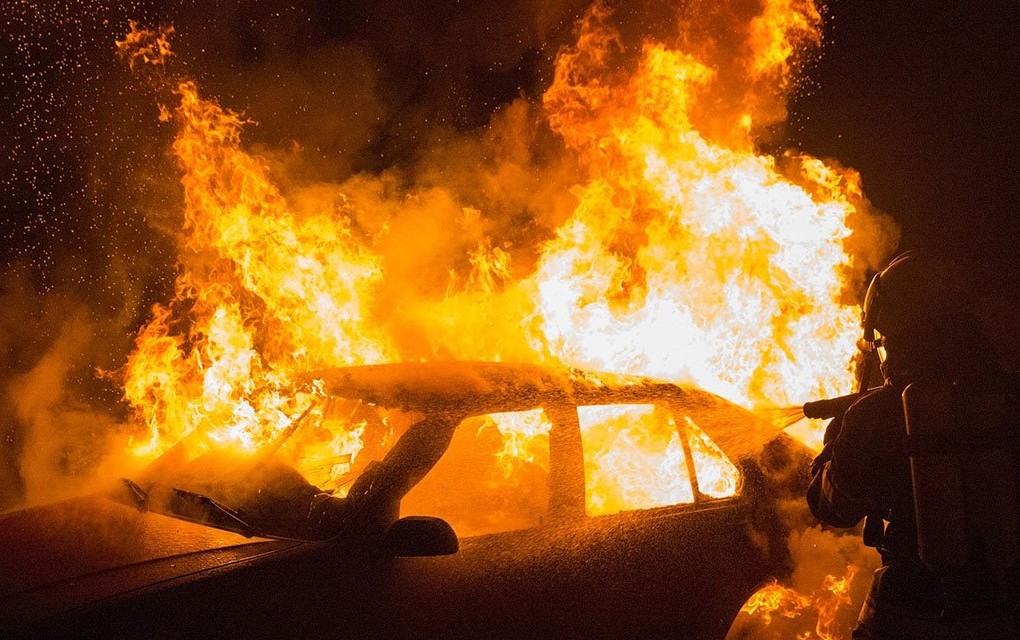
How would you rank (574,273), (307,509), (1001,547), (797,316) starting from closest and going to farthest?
(1001,547)
(307,509)
(797,316)
(574,273)

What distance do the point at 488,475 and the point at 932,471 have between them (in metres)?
1.92

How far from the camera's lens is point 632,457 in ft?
11.3

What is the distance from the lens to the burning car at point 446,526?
239 cm

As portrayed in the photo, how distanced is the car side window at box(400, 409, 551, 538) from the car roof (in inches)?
4.7

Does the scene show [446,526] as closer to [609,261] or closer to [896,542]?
[896,542]

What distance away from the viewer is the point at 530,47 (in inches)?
384

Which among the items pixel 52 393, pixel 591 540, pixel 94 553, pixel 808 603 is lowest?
pixel 808 603

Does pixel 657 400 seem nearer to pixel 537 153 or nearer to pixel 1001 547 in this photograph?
pixel 1001 547

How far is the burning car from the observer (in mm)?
2393

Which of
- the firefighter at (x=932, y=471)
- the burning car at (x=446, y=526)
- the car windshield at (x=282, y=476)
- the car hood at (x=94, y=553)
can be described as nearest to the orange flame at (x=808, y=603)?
the burning car at (x=446, y=526)

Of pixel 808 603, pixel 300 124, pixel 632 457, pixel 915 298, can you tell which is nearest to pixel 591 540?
pixel 632 457

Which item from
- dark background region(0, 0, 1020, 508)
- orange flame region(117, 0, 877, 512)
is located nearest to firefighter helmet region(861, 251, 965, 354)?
orange flame region(117, 0, 877, 512)

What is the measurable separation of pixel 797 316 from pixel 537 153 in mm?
4554

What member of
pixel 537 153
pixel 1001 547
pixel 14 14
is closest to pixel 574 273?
pixel 537 153
